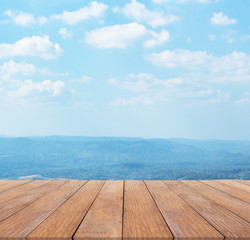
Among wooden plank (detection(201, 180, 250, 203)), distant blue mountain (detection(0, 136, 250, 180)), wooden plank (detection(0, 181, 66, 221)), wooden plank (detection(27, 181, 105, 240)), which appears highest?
wooden plank (detection(27, 181, 105, 240))

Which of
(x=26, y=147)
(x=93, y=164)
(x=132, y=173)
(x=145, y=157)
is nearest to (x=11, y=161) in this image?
(x=26, y=147)

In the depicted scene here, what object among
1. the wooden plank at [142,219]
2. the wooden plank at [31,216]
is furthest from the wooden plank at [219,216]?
the wooden plank at [31,216]

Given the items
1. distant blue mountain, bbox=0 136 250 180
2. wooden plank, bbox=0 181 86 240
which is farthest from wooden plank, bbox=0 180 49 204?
distant blue mountain, bbox=0 136 250 180

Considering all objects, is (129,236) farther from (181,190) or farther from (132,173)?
(132,173)

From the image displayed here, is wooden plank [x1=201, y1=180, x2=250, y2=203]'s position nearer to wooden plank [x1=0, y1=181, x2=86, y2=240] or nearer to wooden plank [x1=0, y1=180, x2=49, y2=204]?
wooden plank [x1=0, y1=181, x2=86, y2=240]

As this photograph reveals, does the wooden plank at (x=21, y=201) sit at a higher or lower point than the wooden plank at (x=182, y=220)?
lower

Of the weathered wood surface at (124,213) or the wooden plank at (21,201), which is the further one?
the wooden plank at (21,201)

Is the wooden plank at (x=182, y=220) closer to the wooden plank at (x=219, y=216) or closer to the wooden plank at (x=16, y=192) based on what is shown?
the wooden plank at (x=219, y=216)
